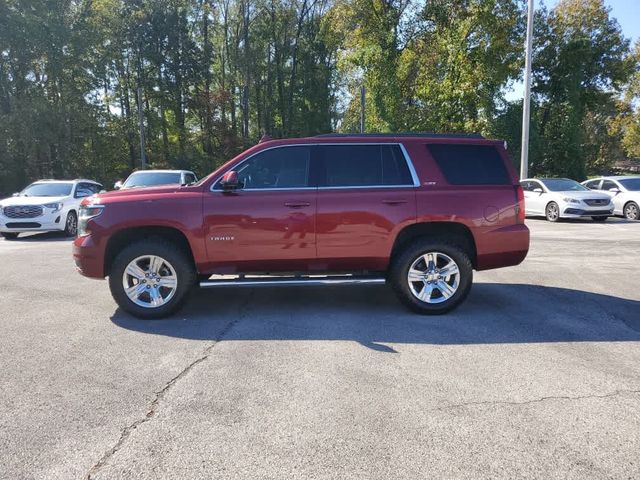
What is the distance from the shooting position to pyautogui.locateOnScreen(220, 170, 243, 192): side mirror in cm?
539

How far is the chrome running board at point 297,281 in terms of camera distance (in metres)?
5.54

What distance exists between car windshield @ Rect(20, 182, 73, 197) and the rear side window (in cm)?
1259

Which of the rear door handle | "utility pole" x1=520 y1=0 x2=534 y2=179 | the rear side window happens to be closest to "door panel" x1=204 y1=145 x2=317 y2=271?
the rear door handle

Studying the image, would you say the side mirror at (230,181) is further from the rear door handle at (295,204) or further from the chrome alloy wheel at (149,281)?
the chrome alloy wheel at (149,281)

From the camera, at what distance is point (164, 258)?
552 cm

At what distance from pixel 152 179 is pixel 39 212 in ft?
10.4

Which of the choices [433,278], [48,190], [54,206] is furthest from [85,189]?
[433,278]

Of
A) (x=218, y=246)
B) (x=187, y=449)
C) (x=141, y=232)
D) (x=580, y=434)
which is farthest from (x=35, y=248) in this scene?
(x=580, y=434)

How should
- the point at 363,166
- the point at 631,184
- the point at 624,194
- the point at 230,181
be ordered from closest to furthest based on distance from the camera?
the point at 230,181 < the point at 363,166 < the point at 624,194 < the point at 631,184

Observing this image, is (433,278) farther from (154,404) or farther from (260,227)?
(154,404)

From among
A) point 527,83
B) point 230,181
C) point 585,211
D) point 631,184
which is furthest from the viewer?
point 527,83

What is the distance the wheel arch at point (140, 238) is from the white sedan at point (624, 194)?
16.2 meters

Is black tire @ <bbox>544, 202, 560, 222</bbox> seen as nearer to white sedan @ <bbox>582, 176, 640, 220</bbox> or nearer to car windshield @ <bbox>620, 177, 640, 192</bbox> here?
white sedan @ <bbox>582, 176, 640, 220</bbox>

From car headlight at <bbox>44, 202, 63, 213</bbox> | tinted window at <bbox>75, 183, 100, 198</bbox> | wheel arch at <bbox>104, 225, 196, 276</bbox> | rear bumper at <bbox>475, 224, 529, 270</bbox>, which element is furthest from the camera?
tinted window at <bbox>75, 183, 100, 198</bbox>
